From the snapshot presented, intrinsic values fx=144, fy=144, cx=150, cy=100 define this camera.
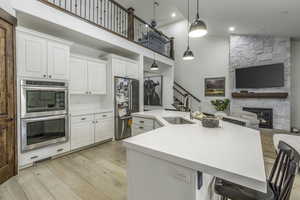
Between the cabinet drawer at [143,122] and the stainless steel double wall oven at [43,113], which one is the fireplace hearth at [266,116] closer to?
the cabinet drawer at [143,122]

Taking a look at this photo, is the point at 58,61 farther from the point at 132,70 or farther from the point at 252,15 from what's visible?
the point at 252,15

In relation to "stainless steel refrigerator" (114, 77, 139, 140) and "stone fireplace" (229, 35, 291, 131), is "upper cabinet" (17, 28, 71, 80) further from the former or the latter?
"stone fireplace" (229, 35, 291, 131)

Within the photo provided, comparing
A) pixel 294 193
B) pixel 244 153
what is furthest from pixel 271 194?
Result: pixel 294 193

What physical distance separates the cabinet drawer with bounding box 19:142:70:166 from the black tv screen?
233 inches

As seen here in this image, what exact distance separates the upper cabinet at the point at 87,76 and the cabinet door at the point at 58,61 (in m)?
0.28

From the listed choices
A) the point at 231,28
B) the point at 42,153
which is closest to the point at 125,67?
the point at 42,153

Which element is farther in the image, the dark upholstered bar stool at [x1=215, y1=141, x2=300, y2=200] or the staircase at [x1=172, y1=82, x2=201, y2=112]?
the staircase at [x1=172, y1=82, x2=201, y2=112]

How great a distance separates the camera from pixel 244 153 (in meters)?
0.96

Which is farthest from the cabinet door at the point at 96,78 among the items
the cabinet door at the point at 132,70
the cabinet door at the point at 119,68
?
the cabinet door at the point at 132,70

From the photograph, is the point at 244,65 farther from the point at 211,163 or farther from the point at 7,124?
the point at 7,124

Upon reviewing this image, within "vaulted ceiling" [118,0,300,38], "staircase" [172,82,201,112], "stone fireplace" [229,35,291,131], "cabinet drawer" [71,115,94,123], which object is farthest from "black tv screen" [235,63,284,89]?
"cabinet drawer" [71,115,94,123]

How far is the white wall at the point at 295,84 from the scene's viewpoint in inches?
191

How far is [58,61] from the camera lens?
2816 millimetres

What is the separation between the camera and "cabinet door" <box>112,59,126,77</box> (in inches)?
152
